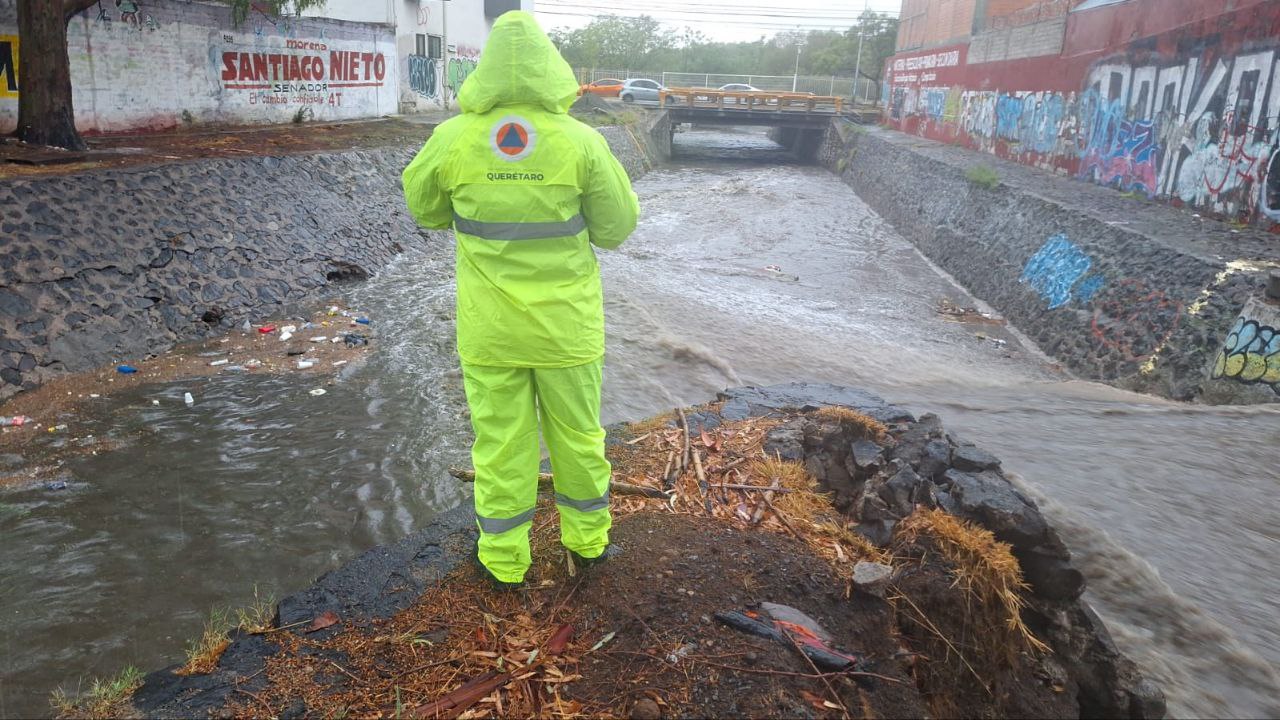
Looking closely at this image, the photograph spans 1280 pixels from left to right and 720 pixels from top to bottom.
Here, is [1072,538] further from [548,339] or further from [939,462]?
[548,339]

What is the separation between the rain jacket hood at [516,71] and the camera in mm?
3025

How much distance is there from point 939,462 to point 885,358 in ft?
18.5

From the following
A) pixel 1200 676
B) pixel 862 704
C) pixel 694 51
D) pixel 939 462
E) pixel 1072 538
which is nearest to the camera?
pixel 862 704

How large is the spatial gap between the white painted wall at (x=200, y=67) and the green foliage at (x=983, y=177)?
46.5ft

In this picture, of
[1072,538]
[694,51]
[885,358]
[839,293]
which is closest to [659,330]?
[885,358]

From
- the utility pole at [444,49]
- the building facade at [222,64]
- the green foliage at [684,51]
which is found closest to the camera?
the building facade at [222,64]

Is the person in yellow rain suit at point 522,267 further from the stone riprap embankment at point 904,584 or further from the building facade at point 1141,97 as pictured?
the building facade at point 1141,97

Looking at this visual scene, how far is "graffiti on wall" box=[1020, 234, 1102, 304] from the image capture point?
10539mm

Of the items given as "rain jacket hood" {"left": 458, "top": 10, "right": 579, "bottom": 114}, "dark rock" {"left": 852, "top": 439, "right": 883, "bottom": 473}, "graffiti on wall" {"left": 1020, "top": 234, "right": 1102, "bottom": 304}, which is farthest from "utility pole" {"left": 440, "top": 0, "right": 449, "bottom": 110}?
"rain jacket hood" {"left": 458, "top": 10, "right": 579, "bottom": 114}

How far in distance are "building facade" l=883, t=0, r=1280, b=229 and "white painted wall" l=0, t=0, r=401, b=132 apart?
16001mm

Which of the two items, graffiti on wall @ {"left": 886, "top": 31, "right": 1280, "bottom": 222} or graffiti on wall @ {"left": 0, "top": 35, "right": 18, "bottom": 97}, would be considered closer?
graffiti on wall @ {"left": 886, "top": 31, "right": 1280, "bottom": 222}

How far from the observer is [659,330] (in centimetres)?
980

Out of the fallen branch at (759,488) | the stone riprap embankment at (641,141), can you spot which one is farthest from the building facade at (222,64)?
the fallen branch at (759,488)

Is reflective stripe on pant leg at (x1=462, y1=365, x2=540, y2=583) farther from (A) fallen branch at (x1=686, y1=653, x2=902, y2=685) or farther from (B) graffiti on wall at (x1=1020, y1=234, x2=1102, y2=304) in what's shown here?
(B) graffiti on wall at (x1=1020, y1=234, x2=1102, y2=304)
